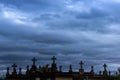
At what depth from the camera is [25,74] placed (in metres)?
62.8

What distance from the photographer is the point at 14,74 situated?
214 ft

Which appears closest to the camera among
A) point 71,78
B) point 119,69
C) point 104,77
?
point 71,78

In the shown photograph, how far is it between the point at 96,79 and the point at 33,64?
12.2m

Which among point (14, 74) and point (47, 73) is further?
point (14, 74)

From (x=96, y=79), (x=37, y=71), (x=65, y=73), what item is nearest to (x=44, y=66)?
(x=37, y=71)

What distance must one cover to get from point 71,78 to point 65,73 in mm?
1469

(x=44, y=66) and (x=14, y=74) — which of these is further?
(x=14, y=74)

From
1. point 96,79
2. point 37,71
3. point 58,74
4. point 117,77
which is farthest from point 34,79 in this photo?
point 117,77

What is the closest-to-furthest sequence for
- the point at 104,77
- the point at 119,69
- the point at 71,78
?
1. the point at 71,78
2. the point at 104,77
3. the point at 119,69

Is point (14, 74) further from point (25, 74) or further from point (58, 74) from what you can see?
point (58, 74)

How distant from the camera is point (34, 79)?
59250 millimetres

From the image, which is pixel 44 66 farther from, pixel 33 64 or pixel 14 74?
pixel 14 74

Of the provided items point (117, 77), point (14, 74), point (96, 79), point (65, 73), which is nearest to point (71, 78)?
point (65, 73)

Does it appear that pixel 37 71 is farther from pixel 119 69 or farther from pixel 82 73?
pixel 119 69
